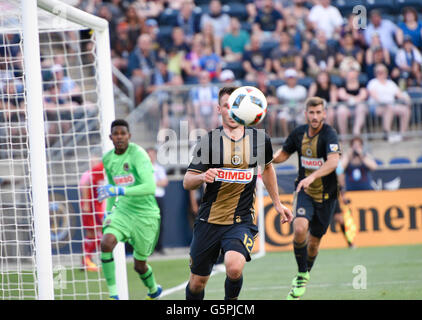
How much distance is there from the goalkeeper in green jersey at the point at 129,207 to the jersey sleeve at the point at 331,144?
225 centimetres

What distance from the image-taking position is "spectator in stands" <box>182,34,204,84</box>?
1895 centimetres

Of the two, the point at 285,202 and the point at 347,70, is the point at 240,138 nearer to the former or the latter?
the point at 285,202

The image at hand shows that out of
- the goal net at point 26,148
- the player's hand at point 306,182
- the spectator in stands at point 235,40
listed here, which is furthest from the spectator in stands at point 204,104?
the player's hand at point 306,182

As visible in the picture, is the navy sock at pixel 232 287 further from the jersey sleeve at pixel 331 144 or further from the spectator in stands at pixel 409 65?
the spectator in stands at pixel 409 65

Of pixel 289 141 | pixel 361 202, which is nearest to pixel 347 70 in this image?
pixel 361 202

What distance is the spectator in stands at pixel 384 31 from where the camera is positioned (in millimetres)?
18969

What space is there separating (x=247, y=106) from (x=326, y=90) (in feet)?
39.0

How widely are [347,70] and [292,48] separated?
1.52 metres

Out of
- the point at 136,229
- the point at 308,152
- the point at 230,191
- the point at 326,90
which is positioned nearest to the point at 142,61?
the point at 326,90

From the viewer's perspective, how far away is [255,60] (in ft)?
63.2

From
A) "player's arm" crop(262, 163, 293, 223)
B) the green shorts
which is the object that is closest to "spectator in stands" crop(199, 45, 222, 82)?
the green shorts

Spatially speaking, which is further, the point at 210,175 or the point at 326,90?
the point at 326,90

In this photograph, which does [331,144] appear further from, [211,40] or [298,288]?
[211,40]
